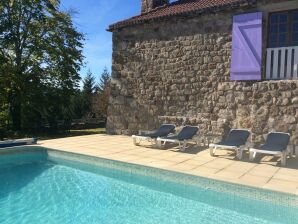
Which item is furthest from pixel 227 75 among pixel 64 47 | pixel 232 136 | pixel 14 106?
pixel 14 106

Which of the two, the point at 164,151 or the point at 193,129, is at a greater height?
the point at 193,129

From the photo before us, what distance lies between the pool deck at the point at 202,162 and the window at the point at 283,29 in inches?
148

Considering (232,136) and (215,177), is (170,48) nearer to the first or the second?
(232,136)

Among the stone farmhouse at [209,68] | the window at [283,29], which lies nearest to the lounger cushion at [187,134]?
the stone farmhouse at [209,68]

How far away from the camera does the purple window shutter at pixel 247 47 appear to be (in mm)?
9828

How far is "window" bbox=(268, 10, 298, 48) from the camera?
9414mm

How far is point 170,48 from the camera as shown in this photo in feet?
39.0

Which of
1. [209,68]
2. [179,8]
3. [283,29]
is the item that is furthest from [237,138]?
[179,8]

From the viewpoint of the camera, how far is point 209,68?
1087cm

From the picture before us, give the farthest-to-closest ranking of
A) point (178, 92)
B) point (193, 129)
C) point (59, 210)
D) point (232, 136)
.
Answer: point (178, 92)
point (193, 129)
point (232, 136)
point (59, 210)

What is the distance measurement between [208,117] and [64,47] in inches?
446

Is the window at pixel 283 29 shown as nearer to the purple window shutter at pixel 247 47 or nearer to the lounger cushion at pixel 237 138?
the purple window shutter at pixel 247 47

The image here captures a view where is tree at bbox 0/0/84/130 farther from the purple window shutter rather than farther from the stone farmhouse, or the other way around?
the purple window shutter

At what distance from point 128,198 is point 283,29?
7.31 meters
